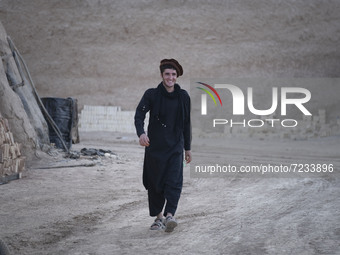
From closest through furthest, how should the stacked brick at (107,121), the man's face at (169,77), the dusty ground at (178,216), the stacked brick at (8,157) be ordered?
1. the dusty ground at (178,216)
2. the man's face at (169,77)
3. the stacked brick at (8,157)
4. the stacked brick at (107,121)

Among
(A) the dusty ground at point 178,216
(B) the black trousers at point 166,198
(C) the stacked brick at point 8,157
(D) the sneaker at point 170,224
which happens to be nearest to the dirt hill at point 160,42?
(C) the stacked brick at point 8,157

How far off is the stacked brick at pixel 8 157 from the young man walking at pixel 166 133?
4.22m

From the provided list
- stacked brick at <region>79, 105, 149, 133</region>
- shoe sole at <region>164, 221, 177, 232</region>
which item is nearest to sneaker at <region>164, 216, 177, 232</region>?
shoe sole at <region>164, 221, 177, 232</region>

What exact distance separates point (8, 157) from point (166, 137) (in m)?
4.71

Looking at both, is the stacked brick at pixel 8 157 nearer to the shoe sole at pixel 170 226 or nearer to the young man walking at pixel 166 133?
the young man walking at pixel 166 133

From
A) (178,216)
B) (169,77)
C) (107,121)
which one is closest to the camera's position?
(169,77)

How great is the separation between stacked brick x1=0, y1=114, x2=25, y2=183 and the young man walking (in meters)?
4.22

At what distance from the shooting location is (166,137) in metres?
4.93

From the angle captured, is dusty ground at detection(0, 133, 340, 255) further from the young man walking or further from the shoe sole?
the young man walking

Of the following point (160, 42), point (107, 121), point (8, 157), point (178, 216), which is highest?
point (160, 42)

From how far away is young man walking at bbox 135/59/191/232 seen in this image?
493 cm

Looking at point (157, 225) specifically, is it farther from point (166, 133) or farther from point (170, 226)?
point (166, 133)

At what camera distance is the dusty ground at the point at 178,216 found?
4250 mm

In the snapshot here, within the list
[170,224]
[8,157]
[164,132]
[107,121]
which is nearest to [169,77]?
[164,132]
